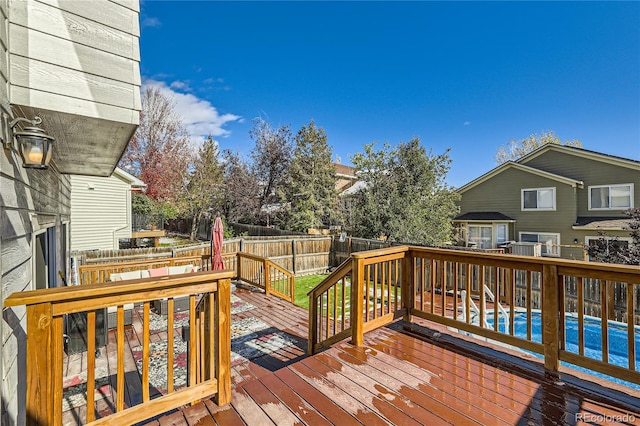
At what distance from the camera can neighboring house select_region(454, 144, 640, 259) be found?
12.9m

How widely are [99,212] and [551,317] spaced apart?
1404 cm

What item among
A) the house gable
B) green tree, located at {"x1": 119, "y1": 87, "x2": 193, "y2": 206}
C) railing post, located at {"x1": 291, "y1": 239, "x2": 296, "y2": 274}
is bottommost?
railing post, located at {"x1": 291, "y1": 239, "x2": 296, "y2": 274}

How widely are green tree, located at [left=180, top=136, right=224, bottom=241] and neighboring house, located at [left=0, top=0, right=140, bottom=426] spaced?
60.5 feet

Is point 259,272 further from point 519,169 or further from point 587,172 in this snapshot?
point 587,172

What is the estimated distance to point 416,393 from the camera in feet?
7.86

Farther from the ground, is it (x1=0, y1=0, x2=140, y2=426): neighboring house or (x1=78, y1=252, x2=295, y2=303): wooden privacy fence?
(x1=0, y1=0, x2=140, y2=426): neighboring house

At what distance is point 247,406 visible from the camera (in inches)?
87.5

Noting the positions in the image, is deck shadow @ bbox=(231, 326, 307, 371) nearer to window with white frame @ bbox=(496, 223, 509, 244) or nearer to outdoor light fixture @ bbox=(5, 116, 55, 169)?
outdoor light fixture @ bbox=(5, 116, 55, 169)

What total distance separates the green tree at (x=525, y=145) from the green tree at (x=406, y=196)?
17180 mm

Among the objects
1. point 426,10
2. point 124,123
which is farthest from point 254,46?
point 124,123

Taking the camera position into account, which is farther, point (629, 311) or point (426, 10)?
point (426, 10)

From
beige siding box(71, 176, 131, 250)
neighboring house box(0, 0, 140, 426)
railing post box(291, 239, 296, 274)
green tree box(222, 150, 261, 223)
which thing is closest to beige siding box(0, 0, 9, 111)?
neighboring house box(0, 0, 140, 426)

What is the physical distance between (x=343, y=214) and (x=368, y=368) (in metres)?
17.0

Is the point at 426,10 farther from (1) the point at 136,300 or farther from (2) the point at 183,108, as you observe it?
(2) the point at 183,108
